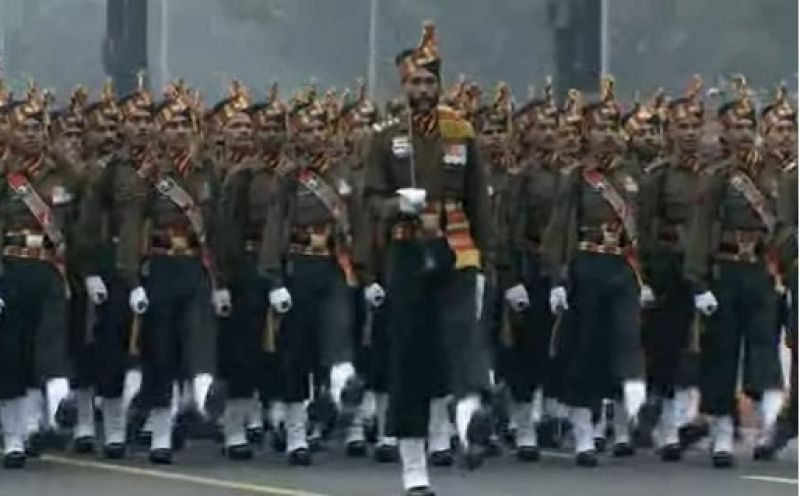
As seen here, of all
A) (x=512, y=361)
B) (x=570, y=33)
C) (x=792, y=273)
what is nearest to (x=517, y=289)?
(x=512, y=361)

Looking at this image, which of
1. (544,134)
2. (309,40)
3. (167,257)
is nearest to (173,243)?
(167,257)

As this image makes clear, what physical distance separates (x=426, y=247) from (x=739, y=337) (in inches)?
123

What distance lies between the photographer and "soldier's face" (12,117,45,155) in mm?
14055

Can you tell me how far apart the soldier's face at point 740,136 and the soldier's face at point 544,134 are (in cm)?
101

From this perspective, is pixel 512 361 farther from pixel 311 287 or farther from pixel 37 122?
pixel 37 122

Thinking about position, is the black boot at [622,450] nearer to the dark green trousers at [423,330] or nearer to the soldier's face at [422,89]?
the dark green trousers at [423,330]

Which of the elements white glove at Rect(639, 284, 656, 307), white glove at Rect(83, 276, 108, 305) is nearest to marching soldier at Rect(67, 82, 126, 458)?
white glove at Rect(83, 276, 108, 305)

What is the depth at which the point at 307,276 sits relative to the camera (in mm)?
14422

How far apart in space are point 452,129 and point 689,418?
11.2ft

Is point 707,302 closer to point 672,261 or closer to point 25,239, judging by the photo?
point 672,261

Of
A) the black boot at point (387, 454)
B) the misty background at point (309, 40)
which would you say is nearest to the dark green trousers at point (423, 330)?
the black boot at point (387, 454)

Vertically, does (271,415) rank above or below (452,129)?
below

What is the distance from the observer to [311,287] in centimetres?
1445

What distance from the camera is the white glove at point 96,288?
578 inches
